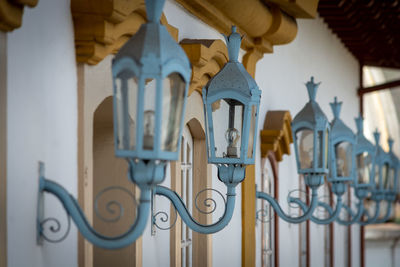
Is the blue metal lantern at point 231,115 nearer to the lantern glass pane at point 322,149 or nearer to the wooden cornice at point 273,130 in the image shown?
the lantern glass pane at point 322,149

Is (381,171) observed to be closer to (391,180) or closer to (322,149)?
(391,180)

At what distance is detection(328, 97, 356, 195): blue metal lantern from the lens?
7688mm

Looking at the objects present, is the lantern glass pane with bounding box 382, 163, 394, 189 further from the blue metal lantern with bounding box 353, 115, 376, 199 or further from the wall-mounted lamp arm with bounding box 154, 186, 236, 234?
the wall-mounted lamp arm with bounding box 154, 186, 236, 234

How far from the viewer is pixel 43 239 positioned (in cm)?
371

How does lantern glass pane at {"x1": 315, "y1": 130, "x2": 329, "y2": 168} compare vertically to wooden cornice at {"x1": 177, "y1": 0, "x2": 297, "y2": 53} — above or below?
below

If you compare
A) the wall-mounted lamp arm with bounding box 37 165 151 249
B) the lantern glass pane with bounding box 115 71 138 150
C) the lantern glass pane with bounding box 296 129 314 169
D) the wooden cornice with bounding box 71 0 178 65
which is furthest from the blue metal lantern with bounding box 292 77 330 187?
the lantern glass pane with bounding box 115 71 138 150

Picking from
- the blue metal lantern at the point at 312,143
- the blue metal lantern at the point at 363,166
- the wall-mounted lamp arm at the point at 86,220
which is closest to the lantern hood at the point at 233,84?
the wall-mounted lamp arm at the point at 86,220

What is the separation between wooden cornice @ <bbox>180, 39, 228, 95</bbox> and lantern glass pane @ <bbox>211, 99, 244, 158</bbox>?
918 millimetres

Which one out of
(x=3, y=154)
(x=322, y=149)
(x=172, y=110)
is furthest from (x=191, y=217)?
(x=322, y=149)

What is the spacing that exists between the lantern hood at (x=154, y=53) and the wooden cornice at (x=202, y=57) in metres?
2.09

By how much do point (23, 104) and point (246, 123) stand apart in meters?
1.43

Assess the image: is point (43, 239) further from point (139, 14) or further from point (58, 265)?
point (139, 14)

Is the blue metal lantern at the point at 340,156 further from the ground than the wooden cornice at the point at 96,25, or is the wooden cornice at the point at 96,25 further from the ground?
the wooden cornice at the point at 96,25

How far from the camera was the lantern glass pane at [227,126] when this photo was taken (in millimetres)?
4600
